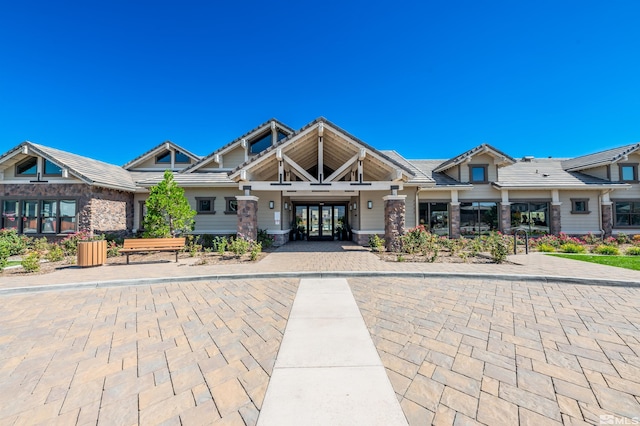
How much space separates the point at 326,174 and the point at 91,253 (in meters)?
11.9

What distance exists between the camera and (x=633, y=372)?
284cm

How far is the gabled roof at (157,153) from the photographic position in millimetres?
17547

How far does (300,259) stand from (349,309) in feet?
17.0

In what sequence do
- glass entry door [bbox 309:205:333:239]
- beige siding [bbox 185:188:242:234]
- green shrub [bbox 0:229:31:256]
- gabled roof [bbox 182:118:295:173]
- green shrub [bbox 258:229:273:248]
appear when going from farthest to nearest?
glass entry door [bbox 309:205:333:239] → gabled roof [bbox 182:118:295:173] → beige siding [bbox 185:188:242:234] → green shrub [bbox 258:229:273:248] → green shrub [bbox 0:229:31:256]

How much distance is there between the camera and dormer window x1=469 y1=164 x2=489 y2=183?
16.8 metres

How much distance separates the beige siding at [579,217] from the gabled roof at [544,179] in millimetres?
702

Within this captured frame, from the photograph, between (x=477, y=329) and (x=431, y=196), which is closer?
(x=477, y=329)

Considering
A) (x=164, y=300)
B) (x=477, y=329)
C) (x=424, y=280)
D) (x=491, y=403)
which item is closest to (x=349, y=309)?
(x=477, y=329)

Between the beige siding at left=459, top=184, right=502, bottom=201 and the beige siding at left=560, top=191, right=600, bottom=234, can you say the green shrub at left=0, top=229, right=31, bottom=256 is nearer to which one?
the beige siding at left=459, top=184, right=502, bottom=201

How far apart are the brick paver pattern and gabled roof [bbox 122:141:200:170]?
1657 centimetres

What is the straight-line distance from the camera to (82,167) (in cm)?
1470

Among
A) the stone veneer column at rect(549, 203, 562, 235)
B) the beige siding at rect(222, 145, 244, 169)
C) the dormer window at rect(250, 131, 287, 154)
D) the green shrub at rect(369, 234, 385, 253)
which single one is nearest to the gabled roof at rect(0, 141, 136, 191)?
Answer: the beige siding at rect(222, 145, 244, 169)

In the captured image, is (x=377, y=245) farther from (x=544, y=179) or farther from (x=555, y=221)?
(x=544, y=179)

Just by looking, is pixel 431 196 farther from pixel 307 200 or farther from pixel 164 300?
pixel 164 300
